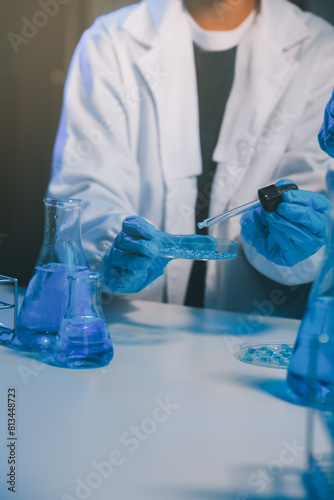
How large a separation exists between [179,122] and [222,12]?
15.3 inches

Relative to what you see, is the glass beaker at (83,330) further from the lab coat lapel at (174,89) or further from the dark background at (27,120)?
the dark background at (27,120)

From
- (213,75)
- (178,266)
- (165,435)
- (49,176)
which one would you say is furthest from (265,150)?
(165,435)

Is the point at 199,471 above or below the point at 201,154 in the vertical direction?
below

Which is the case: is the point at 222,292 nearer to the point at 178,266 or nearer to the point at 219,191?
the point at 178,266

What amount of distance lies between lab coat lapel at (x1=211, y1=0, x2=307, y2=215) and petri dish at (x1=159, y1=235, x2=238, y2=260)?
0.69 m

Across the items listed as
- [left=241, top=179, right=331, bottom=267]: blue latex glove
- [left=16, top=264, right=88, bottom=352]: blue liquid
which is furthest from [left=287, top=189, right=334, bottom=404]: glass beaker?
[left=16, top=264, right=88, bottom=352]: blue liquid

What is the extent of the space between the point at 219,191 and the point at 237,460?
1.23m

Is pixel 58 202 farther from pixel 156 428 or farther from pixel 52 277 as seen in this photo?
pixel 156 428

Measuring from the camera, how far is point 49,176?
6.24 ft

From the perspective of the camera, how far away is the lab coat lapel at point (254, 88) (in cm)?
172

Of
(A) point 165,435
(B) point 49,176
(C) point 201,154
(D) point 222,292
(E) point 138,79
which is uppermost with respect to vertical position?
(E) point 138,79

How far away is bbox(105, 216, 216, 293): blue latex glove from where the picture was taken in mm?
1127

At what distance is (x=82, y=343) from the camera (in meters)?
0.92

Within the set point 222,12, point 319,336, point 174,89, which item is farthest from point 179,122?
point 319,336
